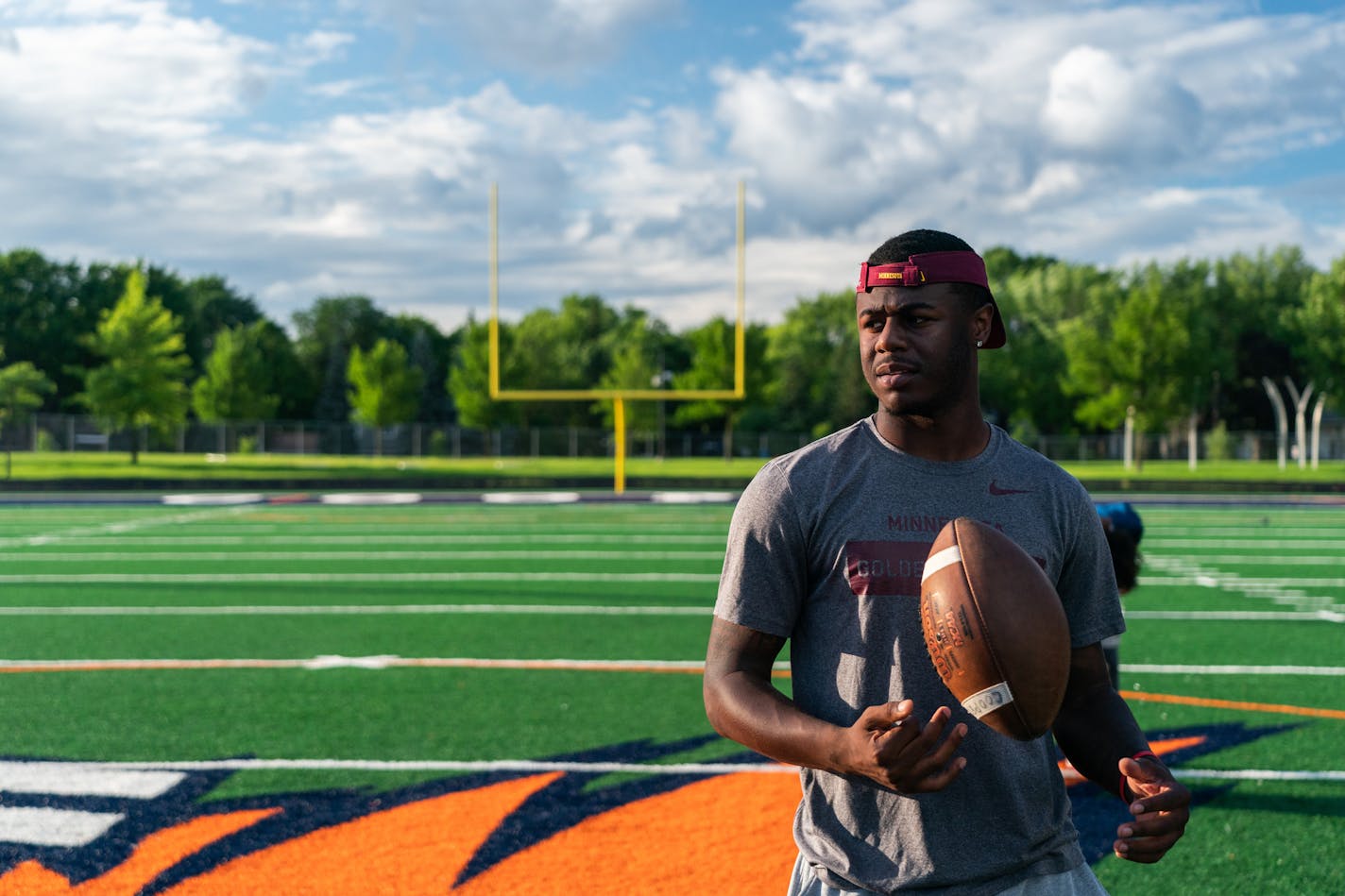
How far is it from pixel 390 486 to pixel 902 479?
2498cm

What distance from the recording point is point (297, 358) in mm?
72625

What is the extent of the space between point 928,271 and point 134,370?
35.4 metres

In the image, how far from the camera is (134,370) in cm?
3378

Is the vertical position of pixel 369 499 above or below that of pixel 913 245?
below

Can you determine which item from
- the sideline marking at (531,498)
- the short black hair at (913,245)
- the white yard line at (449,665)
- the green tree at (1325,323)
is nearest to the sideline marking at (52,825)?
the white yard line at (449,665)

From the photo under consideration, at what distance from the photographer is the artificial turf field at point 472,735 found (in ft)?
12.4

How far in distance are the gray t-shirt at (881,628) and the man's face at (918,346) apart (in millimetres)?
94

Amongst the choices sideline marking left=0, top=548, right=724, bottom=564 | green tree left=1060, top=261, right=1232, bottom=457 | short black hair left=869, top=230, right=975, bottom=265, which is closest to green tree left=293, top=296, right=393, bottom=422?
green tree left=1060, top=261, right=1232, bottom=457

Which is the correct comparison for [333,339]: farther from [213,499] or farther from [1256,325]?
[213,499]

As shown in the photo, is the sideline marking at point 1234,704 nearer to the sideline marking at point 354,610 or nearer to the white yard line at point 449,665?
the white yard line at point 449,665

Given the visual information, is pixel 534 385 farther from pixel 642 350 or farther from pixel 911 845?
pixel 911 845

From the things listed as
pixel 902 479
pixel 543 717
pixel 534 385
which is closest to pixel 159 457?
pixel 534 385

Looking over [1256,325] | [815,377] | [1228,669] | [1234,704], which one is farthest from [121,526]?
[1256,325]

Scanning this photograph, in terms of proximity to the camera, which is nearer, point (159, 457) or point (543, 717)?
point (543, 717)
